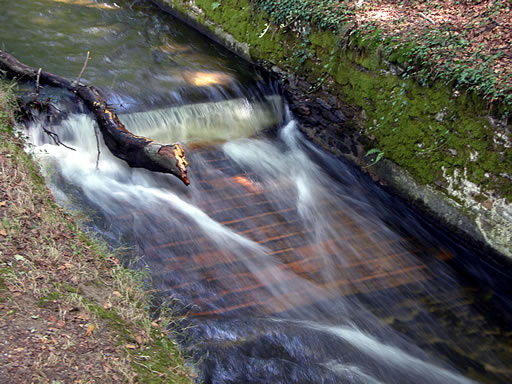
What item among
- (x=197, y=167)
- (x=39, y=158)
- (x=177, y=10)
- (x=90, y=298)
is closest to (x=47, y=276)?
(x=90, y=298)

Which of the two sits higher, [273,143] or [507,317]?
[273,143]

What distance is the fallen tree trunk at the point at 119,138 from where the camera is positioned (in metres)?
5.66

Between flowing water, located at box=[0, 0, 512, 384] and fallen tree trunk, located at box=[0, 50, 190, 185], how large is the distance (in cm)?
30

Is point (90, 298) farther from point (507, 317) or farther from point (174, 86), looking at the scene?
point (174, 86)

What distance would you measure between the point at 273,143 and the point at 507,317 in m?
4.73

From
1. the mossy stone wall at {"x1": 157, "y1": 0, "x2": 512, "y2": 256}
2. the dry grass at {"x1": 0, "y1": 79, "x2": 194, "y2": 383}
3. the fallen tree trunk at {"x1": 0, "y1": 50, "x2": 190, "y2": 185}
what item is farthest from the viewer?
the mossy stone wall at {"x1": 157, "y1": 0, "x2": 512, "y2": 256}

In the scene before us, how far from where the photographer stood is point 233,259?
5.81 metres

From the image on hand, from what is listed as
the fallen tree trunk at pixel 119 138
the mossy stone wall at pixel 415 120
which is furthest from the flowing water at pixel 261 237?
the mossy stone wall at pixel 415 120

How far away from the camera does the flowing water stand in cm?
485

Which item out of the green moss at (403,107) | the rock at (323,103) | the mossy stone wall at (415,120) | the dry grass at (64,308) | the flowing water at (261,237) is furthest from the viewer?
the rock at (323,103)

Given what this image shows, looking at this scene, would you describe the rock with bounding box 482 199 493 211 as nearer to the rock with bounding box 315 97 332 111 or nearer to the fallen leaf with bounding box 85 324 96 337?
the rock with bounding box 315 97 332 111

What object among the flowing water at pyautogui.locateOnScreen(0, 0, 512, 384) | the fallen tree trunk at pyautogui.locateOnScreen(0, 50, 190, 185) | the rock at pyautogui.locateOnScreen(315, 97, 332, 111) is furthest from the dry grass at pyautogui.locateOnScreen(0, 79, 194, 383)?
the rock at pyautogui.locateOnScreen(315, 97, 332, 111)

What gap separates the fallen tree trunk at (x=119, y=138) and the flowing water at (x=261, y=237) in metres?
0.30

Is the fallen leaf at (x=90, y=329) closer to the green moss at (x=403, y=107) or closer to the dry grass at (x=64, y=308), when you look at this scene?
the dry grass at (x=64, y=308)
